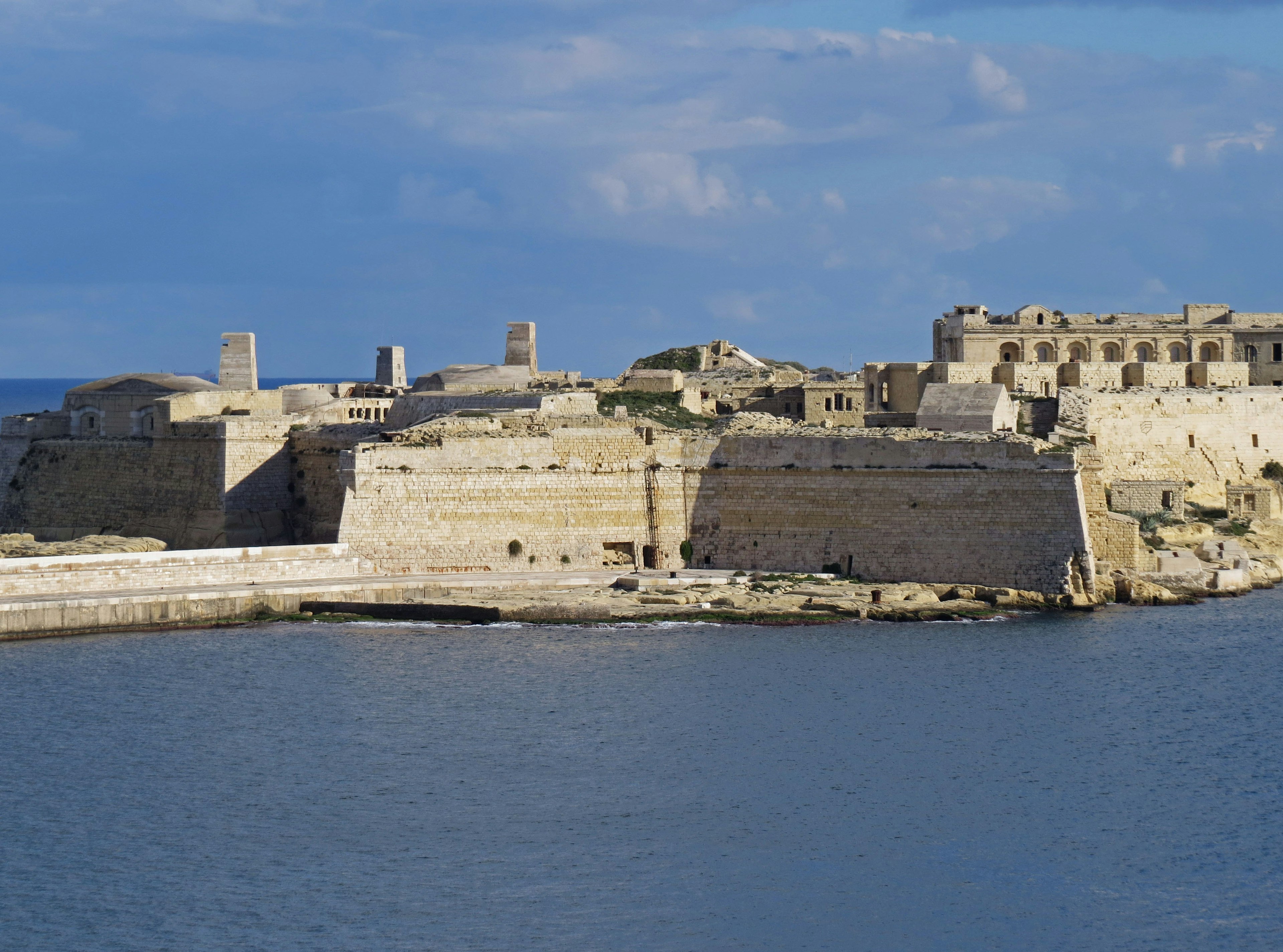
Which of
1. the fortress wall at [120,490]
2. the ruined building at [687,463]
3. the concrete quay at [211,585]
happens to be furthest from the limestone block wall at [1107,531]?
the fortress wall at [120,490]

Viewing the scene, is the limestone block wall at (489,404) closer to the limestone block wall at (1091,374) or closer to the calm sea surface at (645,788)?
the calm sea surface at (645,788)

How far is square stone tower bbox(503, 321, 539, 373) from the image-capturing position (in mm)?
45219

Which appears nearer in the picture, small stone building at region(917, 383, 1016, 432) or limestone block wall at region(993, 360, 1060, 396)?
small stone building at region(917, 383, 1016, 432)

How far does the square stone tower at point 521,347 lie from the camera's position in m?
45.2

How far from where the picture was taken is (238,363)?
1719 inches

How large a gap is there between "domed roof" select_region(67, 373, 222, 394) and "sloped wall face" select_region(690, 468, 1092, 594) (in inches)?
535

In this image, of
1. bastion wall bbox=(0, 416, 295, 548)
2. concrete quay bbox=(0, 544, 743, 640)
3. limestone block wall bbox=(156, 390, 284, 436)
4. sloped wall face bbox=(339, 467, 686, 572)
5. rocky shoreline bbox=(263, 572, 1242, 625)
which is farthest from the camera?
limestone block wall bbox=(156, 390, 284, 436)

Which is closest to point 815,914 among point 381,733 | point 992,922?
point 992,922

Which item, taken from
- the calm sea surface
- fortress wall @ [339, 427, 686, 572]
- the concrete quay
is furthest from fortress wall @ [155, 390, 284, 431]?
the calm sea surface

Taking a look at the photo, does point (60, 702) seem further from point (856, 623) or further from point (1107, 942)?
point (1107, 942)

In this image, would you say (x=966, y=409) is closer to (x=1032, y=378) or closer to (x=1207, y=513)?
(x=1032, y=378)

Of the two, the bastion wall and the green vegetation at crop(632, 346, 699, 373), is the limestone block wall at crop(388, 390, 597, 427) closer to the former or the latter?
the bastion wall

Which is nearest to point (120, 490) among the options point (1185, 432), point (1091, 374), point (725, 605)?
point (725, 605)

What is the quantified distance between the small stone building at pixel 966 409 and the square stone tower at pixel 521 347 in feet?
33.8
